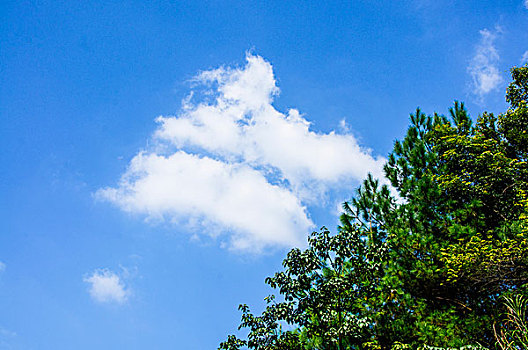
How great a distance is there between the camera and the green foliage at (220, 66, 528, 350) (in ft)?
27.6

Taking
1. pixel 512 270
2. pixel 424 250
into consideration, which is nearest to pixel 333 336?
pixel 424 250

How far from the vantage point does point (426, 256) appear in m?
10.6

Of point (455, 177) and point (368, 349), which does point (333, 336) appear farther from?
point (455, 177)

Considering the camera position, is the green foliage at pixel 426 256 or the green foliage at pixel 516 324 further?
the green foliage at pixel 426 256

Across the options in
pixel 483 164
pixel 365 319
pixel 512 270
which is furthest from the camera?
pixel 483 164

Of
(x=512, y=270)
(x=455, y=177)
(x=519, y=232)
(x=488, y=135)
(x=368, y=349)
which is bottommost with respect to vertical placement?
(x=368, y=349)

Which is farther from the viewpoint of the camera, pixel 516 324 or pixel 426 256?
pixel 426 256

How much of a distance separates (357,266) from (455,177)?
16.2ft

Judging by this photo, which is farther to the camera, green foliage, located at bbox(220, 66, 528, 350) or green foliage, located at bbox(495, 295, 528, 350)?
green foliage, located at bbox(220, 66, 528, 350)

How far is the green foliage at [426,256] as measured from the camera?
8398mm

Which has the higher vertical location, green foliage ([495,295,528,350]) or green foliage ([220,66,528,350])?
green foliage ([220,66,528,350])

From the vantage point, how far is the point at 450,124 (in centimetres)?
1284

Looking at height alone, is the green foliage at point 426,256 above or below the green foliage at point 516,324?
above

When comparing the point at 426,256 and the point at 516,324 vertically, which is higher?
the point at 426,256
